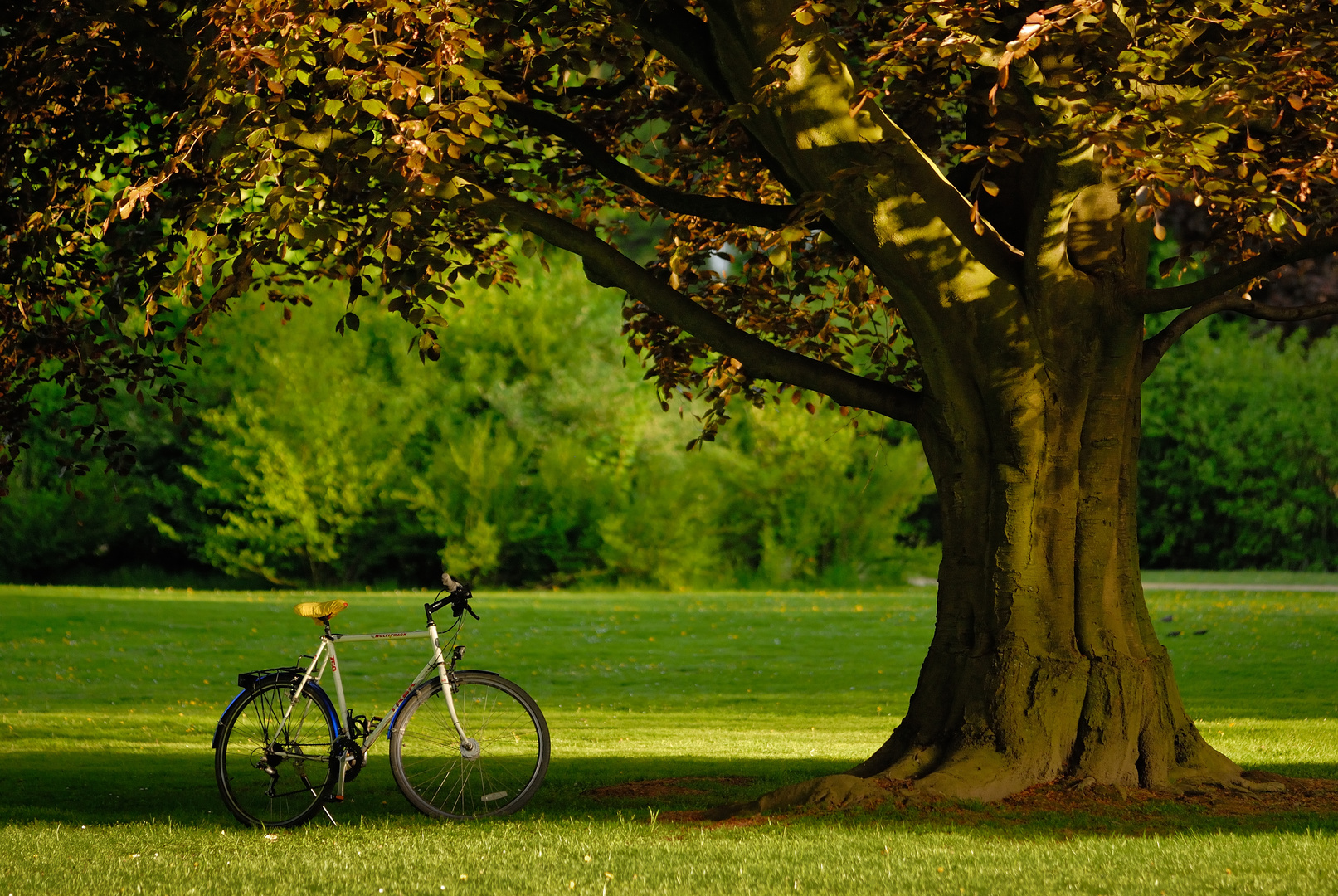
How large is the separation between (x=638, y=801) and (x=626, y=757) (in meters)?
2.83

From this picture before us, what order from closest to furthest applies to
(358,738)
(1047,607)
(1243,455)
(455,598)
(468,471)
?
(455,598)
(358,738)
(1047,607)
(468,471)
(1243,455)

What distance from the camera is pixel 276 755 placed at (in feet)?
24.3

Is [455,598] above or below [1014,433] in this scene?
below

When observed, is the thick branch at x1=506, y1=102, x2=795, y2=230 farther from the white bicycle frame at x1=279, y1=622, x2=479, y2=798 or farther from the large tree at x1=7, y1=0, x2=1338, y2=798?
the white bicycle frame at x1=279, y1=622, x2=479, y2=798

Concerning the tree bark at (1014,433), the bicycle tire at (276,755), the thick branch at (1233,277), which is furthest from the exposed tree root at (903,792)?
the thick branch at (1233,277)

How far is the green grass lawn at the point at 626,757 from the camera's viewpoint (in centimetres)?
594

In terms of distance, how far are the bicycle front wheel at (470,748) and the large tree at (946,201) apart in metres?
1.93

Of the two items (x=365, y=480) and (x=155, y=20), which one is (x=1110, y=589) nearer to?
(x=155, y=20)

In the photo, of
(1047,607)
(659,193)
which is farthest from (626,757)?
(659,193)

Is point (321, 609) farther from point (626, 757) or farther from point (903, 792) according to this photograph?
point (626, 757)

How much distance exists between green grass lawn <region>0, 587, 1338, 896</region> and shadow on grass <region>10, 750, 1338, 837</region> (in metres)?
0.04

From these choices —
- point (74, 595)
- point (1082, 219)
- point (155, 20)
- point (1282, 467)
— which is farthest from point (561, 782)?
point (1282, 467)

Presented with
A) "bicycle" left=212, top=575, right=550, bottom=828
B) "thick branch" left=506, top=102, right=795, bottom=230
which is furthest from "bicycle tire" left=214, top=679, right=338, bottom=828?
"thick branch" left=506, top=102, right=795, bottom=230

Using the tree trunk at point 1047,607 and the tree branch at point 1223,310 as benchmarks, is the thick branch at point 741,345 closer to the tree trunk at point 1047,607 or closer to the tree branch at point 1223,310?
the tree trunk at point 1047,607
